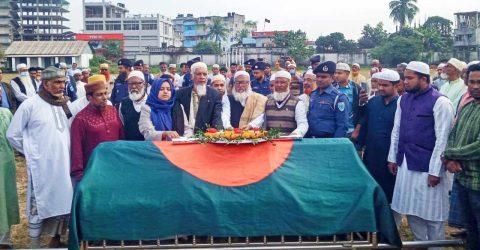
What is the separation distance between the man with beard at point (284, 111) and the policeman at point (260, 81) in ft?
11.4

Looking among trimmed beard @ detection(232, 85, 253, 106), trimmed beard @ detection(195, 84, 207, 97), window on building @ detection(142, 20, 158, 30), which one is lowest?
trimmed beard @ detection(232, 85, 253, 106)

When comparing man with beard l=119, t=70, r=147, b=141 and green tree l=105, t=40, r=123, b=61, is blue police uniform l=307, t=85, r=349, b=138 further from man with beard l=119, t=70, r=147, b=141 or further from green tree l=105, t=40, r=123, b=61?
green tree l=105, t=40, r=123, b=61

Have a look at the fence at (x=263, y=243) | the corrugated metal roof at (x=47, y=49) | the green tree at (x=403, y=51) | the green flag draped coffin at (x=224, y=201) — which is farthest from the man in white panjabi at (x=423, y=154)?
the corrugated metal roof at (x=47, y=49)

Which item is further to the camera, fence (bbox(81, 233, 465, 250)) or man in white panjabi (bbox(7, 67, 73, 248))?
man in white panjabi (bbox(7, 67, 73, 248))

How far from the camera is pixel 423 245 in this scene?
4168 mm

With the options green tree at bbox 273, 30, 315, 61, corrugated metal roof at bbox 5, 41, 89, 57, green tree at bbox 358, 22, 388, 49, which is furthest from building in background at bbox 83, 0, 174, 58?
green tree at bbox 358, 22, 388, 49

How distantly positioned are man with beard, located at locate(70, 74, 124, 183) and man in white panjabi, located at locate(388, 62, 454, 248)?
3.08 meters

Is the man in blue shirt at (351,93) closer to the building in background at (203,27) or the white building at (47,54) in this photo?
the white building at (47,54)

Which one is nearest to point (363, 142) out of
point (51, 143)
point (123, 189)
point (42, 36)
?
point (123, 189)

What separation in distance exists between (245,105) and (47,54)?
62597 millimetres

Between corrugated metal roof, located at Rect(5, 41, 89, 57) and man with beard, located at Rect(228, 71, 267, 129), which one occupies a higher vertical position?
corrugated metal roof, located at Rect(5, 41, 89, 57)

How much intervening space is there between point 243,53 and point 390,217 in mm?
65291

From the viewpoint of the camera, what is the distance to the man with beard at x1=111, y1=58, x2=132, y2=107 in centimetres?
892

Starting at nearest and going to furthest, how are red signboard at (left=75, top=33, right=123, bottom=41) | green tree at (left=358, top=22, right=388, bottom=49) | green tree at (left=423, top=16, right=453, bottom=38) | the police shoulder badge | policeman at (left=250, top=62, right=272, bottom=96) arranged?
the police shoulder badge → policeman at (left=250, top=62, right=272, bottom=96) → green tree at (left=358, top=22, right=388, bottom=49) → green tree at (left=423, top=16, right=453, bottom=38) → red signboard at (left=75, top=33, right=123, bottom=41)
